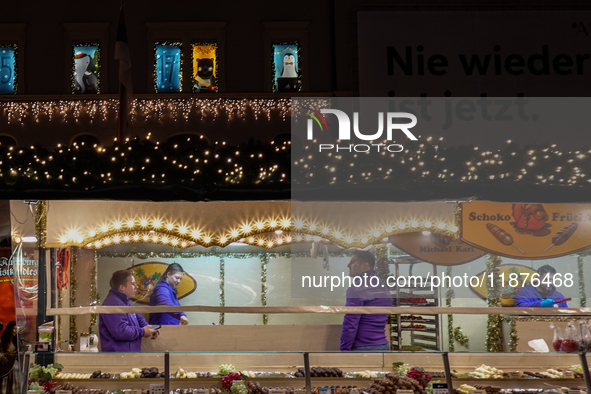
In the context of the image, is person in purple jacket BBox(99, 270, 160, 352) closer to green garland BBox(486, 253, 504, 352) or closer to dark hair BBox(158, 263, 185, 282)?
dark hair BBox(158, 263, 185, 282)

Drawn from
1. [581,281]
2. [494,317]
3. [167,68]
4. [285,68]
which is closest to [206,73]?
[167,68]

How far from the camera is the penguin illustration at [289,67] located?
18375 millimetres

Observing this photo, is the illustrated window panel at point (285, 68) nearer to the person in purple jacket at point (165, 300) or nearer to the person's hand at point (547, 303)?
the person in purple jacket at point (165, 300)

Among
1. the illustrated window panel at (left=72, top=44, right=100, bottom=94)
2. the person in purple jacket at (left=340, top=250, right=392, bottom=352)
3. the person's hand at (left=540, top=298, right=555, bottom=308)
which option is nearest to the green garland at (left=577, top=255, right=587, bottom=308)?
the person's hand at (left=540, top=298, right=555, bottom=308)

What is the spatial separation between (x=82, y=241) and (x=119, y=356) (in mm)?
2955

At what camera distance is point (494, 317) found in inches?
305

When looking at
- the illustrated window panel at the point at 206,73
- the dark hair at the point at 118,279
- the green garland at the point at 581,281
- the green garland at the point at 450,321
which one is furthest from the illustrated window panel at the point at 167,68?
the green garland at the point at 581,281

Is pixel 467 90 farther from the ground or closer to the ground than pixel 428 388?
farther from the ground

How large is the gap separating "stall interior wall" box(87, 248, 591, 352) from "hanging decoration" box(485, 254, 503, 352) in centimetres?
10

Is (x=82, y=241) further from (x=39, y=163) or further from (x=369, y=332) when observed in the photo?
(x=369, y=332)

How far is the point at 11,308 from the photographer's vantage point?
22.0 feet

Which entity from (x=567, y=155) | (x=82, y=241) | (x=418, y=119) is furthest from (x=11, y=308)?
(x=567, y=155)

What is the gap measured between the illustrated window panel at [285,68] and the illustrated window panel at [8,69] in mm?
9327

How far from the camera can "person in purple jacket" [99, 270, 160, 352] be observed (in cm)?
647
